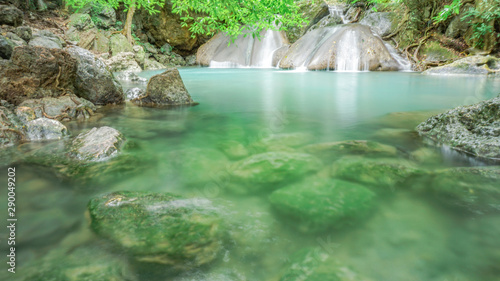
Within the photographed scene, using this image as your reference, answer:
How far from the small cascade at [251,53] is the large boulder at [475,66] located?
9.87 m

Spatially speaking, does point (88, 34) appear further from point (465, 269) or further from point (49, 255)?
point (465, 269)

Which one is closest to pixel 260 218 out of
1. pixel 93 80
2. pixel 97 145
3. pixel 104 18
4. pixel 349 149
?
pixel 349 149

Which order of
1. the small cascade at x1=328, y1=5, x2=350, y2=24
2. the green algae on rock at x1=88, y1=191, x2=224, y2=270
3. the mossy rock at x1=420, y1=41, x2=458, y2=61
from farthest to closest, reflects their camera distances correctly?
the small cascade at x1=328, y1=5, x2=350, y2=24 < the mossy rock at x1=420, y1=41, x2=458, y2=61 < the green algae on rock at x1=88, y1=191, x2=224, y2=270

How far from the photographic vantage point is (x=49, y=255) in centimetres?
154

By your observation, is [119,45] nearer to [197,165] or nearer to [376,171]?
[197,165]

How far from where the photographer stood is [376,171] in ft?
8.18

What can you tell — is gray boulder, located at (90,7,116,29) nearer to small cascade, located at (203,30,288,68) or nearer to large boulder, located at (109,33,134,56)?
large boulder, located at (109,33,134,56)

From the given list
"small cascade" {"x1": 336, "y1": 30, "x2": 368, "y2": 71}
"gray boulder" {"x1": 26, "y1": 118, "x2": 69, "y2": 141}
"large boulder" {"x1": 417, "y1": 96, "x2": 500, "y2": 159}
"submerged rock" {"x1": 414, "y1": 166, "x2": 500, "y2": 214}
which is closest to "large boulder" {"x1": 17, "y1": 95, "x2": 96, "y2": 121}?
"gray boulder" {"x1": 26, "y1": 118, "x2": 69, "y2": 141}

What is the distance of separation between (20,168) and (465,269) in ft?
11.7

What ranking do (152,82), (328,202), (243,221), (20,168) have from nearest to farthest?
(243,221), (328,202), (20,168), (152,82)

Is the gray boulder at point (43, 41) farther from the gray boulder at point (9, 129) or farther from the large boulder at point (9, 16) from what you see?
the gray boulder at point (9, 129)

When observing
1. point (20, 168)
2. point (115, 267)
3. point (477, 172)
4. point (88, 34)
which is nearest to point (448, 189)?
point (477, 172)

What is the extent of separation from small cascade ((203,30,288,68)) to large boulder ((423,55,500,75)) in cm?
987

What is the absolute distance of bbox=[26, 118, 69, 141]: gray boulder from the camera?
3.46m
